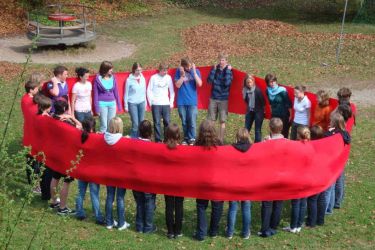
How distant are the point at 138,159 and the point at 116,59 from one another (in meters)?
12.4

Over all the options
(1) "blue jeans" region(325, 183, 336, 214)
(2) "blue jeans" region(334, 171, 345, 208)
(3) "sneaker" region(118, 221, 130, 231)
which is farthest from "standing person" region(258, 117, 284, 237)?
(3) "sneaker" region(118, 221, 130, 231)

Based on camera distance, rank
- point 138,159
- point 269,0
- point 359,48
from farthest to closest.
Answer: point 269,0
point 359,48
point 138,159

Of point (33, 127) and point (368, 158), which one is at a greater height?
point (33, 127)

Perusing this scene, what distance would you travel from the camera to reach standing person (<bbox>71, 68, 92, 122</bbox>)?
12477mm

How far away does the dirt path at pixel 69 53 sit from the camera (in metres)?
21.6

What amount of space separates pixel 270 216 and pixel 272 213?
56 millimetres

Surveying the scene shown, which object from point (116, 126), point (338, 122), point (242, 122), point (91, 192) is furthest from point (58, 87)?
point (242, 122)

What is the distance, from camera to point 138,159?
985 centimetres

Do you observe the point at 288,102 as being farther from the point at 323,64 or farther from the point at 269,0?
the point at 269,0

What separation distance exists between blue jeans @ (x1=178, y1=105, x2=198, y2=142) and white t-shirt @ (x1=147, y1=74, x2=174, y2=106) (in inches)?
19.1

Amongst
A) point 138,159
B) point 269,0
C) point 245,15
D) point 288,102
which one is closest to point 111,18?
point 245,15

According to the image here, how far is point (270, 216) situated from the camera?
10.0 m

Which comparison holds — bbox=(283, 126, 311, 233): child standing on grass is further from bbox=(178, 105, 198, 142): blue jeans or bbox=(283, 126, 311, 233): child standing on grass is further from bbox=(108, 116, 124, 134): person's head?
bbox=(178, 105, 198, 142): blue jeans

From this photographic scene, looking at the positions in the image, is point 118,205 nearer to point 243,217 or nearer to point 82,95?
point 243,217
